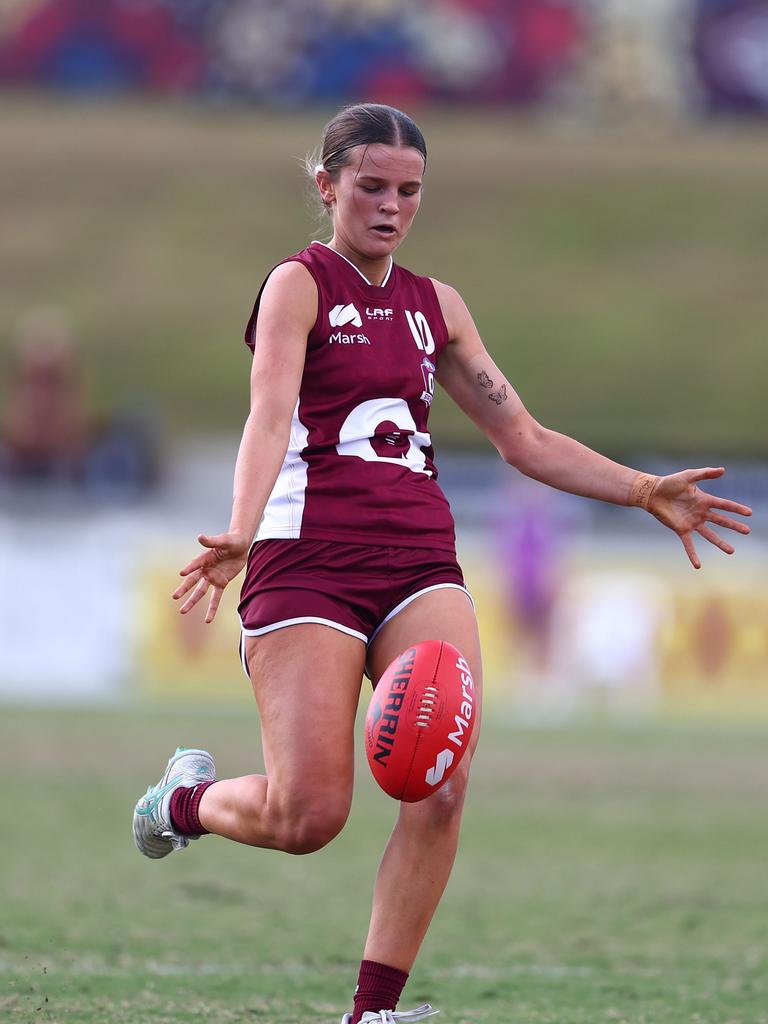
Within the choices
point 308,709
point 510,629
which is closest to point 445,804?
point 308,709

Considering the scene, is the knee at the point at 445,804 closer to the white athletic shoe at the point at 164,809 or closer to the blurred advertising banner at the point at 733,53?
the white athletic shoe at the point at 164,809

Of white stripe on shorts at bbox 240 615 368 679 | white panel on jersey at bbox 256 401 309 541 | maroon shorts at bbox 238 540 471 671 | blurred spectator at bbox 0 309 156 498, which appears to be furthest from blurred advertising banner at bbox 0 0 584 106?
white stripe on shorts at bbox 240 615 368 679

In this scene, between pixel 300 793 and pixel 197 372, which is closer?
pixel 300 793

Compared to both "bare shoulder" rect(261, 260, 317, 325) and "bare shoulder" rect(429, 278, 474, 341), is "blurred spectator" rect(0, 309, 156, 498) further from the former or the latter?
"bare shoulder" rect(261, 260, 317, 325)

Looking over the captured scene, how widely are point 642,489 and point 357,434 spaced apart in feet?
2.77

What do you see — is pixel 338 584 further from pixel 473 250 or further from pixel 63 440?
pixel 473 250

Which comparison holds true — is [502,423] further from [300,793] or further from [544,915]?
[544,915]

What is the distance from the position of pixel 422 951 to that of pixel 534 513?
11.0 metres

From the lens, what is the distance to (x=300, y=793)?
4320 millimetres

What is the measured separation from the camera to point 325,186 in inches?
185

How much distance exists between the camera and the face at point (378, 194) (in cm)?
454

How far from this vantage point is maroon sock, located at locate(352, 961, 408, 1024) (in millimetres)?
4352

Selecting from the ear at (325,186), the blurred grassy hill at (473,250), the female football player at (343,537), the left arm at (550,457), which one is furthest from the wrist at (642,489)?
the blurred grassy hill at (473,250)

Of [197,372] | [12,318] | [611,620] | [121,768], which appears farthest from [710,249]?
[121,768]
